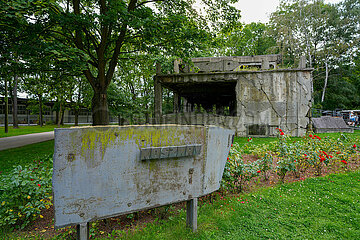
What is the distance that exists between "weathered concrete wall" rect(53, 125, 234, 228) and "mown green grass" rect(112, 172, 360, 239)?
60 cm

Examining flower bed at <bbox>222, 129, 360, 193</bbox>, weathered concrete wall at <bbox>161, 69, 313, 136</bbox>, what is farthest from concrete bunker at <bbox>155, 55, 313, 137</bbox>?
flower bed at <bbox>222, 129, 360, 193</bbox>

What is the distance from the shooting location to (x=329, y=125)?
46.3 feet

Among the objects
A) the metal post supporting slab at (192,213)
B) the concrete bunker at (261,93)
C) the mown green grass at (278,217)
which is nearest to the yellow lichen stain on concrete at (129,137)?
the metal post supporting slab at (192,213)

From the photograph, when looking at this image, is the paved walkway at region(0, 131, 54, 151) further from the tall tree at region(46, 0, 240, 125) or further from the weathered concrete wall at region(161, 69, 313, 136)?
the weathered concrete wall at region(161, 69, 313, 136)

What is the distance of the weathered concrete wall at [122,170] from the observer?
1681 mm

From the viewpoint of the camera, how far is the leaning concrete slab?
1368 centimetres

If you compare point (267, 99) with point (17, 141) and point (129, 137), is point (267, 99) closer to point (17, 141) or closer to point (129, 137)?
point (129, 137)

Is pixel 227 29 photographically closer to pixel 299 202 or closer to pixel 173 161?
pixel 299 202

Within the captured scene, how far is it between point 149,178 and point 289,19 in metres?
29.8

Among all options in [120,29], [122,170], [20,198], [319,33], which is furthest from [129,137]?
[319,33]

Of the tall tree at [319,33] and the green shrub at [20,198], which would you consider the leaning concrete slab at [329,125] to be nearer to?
the tall tree at [319,33]

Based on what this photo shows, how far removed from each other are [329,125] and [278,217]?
1465 centimetres

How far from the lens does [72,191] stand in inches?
67.4

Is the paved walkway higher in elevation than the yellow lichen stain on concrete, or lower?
lower
